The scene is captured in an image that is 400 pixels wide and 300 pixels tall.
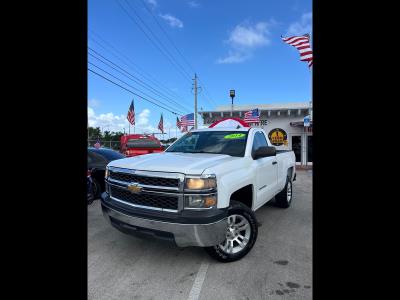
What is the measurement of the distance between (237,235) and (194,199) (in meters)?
0.99

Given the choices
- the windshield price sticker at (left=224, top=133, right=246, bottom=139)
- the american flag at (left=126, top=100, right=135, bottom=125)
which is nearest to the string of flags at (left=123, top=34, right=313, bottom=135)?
the american flag at (left=126, top=100, right=135, bottom=125)

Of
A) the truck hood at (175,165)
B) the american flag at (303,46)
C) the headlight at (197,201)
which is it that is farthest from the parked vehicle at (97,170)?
the american flag at (303,46)

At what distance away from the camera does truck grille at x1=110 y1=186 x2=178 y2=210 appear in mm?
3123

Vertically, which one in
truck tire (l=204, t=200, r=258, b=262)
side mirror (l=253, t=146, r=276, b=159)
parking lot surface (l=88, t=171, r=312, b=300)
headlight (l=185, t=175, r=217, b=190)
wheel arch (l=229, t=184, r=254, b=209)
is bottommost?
parking lot surface (l=88, t=171, r=312, b=300)

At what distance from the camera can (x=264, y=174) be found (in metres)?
4.52

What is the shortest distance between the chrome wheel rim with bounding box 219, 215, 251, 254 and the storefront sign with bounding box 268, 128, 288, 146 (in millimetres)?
14529

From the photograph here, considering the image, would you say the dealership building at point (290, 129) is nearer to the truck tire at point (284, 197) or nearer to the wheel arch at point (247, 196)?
the truck tire at point (284, 197)

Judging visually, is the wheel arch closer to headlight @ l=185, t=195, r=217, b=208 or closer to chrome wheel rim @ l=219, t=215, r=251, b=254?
chrome wheel rim @ l=219, t=215, r=251, b=254

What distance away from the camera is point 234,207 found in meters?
3.43

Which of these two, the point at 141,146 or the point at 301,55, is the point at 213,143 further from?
the point at 301,55
